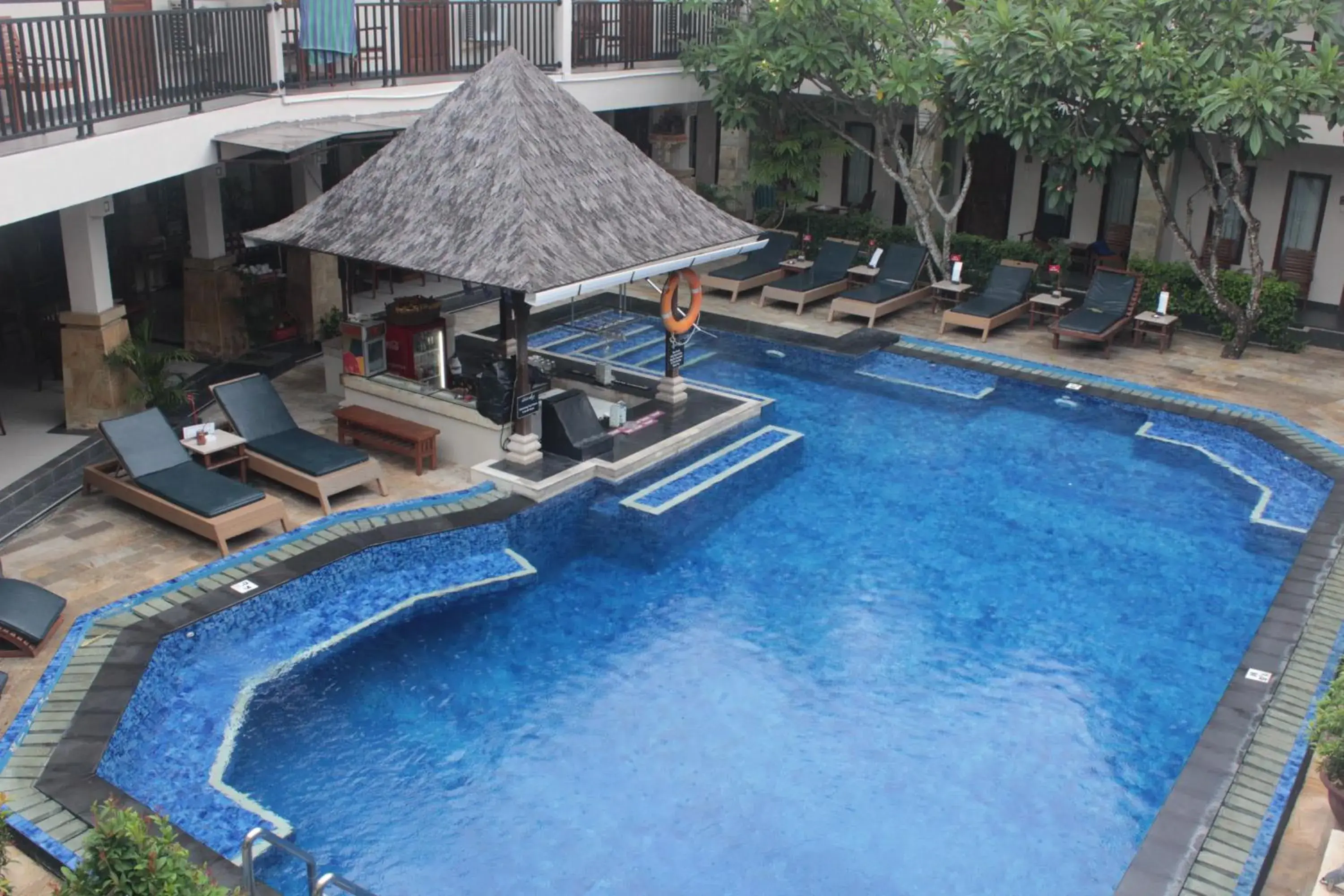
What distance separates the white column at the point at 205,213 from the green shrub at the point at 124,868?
12.0 meters

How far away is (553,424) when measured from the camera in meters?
14.2

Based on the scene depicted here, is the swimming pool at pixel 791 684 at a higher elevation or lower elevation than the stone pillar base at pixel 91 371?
lower

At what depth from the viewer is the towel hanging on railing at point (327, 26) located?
612 inches

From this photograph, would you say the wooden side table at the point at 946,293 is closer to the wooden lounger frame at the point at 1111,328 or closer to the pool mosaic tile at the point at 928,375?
the wooden lounger frame at the point at 1111,328

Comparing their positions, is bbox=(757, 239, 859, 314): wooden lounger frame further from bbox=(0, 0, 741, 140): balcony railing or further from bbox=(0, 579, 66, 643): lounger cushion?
bbox=(0, 579, 66, 643): lounger cushion

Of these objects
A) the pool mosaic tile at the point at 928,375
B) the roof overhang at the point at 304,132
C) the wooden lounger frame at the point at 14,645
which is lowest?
the pool mosaic tile at the point at 928,375

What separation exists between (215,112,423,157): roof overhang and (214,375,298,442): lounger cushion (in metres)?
2.71

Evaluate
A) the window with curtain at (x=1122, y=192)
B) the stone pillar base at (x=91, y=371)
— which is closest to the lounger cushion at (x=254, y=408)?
the stone pillar base at (x=91, y=371)

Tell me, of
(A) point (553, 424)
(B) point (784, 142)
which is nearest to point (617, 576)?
(A) point (553, 424)

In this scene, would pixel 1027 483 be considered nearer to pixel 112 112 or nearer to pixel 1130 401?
pixel 1130 401

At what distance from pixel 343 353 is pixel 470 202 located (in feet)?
9.13

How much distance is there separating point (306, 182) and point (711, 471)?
314 inches

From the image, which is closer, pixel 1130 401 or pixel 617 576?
pixel 617 576

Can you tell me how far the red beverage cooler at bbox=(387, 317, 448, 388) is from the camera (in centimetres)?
1523
